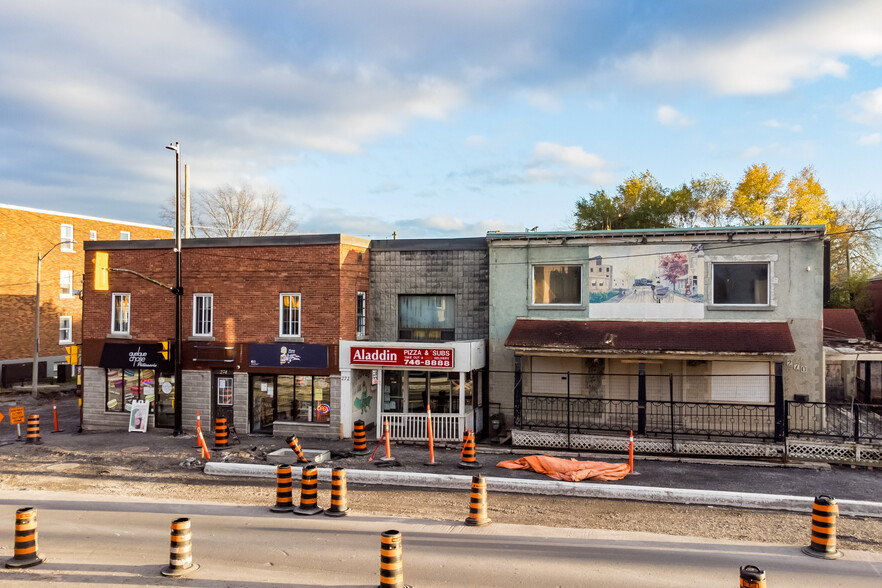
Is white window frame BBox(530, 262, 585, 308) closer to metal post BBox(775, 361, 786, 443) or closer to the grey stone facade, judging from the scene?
the grey stone facade

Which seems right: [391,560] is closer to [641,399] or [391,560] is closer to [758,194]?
[641,399]

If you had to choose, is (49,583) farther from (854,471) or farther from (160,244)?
(854,471)

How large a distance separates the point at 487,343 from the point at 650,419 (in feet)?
20.2

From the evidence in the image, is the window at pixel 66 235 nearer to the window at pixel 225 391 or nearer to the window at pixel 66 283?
the window at pixel 66 283

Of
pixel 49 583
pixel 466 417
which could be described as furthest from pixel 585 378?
pixel 49 583

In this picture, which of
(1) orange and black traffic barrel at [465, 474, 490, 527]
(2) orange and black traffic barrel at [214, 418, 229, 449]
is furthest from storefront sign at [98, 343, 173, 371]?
(1) orange and black traffic barrel at [465, 474, 490, 527]

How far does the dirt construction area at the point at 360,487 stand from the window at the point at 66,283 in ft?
79.3

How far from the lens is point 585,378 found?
22.5m

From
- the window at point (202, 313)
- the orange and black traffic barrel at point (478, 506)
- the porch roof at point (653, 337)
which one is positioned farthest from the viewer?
the window at point (202, 313)

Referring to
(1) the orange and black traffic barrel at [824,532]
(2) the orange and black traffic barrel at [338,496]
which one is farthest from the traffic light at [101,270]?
(1) the orange and black traffic barrel at [824,532]

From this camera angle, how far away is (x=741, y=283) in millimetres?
21297

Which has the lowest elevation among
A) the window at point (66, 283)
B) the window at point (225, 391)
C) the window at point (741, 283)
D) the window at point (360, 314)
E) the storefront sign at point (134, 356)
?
the window at point (225, 391)

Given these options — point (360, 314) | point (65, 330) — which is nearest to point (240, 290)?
point (360, 314)

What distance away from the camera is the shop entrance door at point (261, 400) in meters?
24.2
